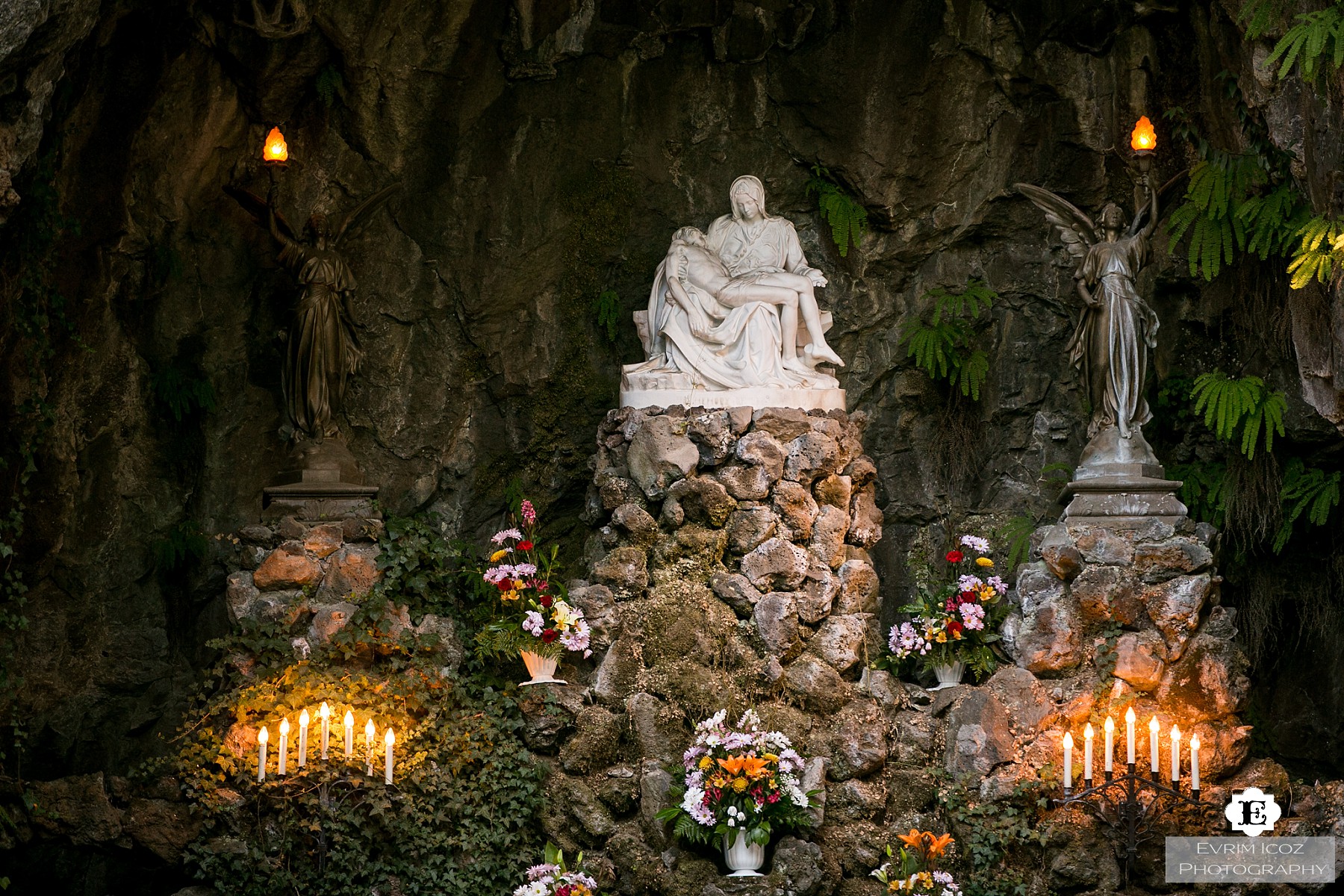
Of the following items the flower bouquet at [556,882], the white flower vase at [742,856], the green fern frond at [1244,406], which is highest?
the green fern frond at [1244,406]

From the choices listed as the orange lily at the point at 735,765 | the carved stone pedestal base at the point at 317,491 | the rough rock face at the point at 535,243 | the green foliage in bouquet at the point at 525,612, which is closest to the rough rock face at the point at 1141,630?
the rough rock face at the point at 535,243

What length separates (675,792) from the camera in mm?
9188

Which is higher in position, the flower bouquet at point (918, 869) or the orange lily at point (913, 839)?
the orange lily at point (913, 839)

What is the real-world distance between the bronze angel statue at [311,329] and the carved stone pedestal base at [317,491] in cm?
17

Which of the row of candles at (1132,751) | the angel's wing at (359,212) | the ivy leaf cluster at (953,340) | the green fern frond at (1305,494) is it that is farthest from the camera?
the ivy leaf cluster at (953,340)

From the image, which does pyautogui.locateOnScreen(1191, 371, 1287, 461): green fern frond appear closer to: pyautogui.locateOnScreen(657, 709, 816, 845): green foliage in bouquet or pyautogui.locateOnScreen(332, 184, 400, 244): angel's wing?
pyautogui.locateOnScreen(657, 709, 816, 845): green foliage in bouquet

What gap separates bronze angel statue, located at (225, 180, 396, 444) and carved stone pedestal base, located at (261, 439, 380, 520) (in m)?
0.17

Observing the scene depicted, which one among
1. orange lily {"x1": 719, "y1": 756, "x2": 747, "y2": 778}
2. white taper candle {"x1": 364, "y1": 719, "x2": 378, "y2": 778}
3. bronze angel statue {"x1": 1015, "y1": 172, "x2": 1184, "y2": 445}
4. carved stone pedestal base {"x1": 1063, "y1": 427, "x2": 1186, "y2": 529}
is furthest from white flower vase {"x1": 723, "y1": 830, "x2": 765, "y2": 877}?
bronze angel statue {"x1": 1015, "y1": 172, "x2": 1184, "y2": 445}

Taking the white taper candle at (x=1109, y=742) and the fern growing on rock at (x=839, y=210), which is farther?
the fern growing on rock at (x=839, y=210)

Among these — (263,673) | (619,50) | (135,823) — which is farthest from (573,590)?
(619,50)

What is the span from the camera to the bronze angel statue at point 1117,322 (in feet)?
34.0

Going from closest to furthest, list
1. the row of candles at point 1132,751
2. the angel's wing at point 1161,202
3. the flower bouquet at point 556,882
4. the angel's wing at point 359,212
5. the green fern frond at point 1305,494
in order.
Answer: the flower bouquet at point 556,882 → the row of candles at point 1132,751 → the angel's wing at point 1161,202 → the green fern frond at point 1305,494 → the angel's wing at point 359,212

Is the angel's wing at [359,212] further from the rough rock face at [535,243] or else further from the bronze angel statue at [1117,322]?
the bronze angel statue at [1117,322]

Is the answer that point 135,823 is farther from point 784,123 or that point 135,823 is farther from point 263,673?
point 784,123
